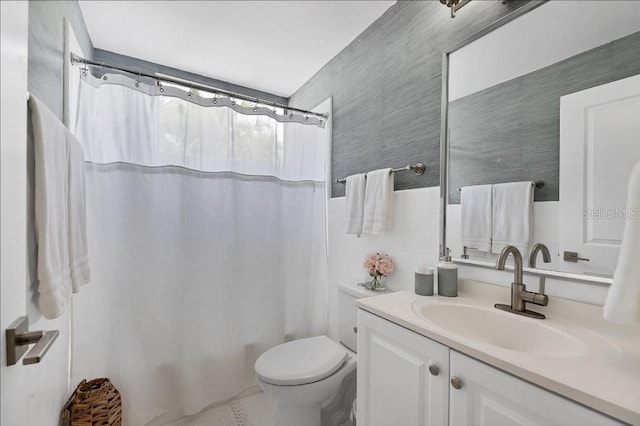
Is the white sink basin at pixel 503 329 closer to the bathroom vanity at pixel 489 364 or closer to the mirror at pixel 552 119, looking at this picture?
the bathroom vanity at pixel 489 364

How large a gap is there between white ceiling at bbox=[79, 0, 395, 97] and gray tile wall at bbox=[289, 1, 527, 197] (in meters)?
0.17

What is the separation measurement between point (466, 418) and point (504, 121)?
106cm

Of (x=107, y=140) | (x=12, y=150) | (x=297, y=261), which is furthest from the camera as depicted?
(x=297, y=261)

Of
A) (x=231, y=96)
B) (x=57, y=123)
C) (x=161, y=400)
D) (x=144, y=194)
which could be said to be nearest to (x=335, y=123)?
(x=231, y=96)

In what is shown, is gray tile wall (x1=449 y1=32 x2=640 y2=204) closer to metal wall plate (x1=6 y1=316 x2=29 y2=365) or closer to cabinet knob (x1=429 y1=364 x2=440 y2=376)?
cabinet knob (x1=429 y1=364 x2=440 y2=376)

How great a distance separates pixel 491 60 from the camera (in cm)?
115

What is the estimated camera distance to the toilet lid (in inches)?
50.9

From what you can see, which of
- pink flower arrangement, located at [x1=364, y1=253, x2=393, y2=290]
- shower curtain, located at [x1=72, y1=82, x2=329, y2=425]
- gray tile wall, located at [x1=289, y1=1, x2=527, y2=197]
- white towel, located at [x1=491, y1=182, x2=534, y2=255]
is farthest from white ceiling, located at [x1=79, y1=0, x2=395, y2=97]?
pink flower arrangement, located at [x1=364, y1=253, x2=393, y2=290]

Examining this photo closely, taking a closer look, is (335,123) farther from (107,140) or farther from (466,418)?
(466,418)

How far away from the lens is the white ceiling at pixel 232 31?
1.57 m

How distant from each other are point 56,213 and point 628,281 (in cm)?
160

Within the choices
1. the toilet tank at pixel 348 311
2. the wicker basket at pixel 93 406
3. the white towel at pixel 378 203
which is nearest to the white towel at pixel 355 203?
the white towel at pixel 378 203

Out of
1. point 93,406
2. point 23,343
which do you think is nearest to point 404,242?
point 23,343

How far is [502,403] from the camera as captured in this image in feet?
2.13
